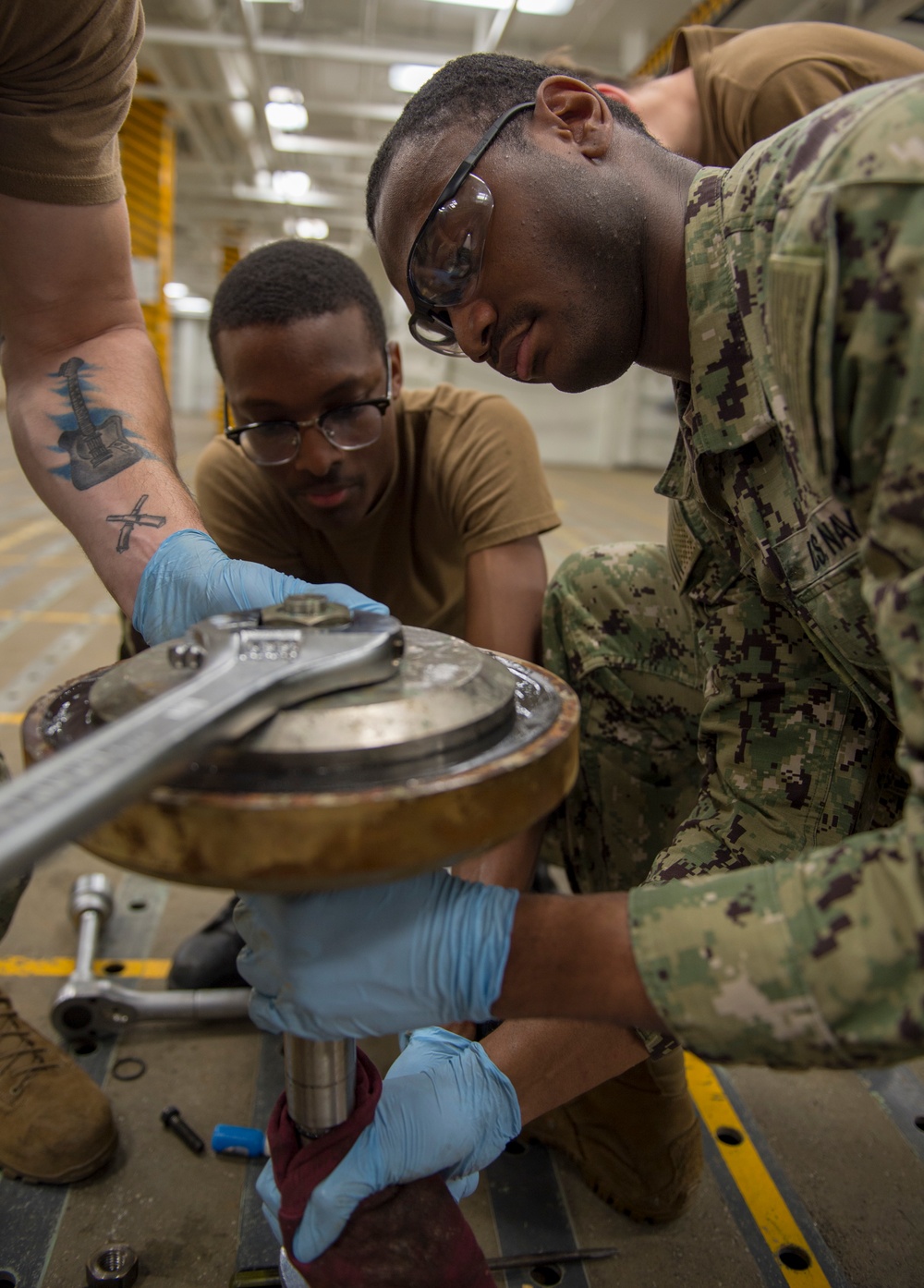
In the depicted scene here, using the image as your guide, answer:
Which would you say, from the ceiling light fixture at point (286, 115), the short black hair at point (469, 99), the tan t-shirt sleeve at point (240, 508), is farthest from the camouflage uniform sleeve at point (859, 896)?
the ceiling light fixture at point (286, 115)

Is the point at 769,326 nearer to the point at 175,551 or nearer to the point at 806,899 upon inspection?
the point at 806,899

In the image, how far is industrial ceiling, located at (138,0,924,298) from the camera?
22.0 feet

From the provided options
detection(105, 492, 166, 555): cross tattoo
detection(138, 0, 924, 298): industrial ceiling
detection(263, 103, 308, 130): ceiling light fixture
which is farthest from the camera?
detection(263, 103, 308, 130): ceiling light fixture

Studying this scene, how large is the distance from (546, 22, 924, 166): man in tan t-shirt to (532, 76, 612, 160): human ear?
0.89 m

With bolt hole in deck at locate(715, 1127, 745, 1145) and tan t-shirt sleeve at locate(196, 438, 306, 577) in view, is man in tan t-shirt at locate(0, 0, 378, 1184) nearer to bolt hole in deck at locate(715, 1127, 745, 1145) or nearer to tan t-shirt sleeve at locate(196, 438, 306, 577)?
tan t-shirt sleeve at locate(196, 438, 306, 577)

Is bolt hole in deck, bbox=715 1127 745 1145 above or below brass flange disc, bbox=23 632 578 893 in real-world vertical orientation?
below

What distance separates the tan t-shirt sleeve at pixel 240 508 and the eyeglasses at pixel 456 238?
925 mm

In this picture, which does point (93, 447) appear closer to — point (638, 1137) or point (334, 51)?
point (638, 1137)

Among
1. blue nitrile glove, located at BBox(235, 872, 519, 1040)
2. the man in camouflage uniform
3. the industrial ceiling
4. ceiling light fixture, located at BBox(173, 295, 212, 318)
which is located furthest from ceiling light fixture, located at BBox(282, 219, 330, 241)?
blue nitrile glove, located at BBox(235, 872, 519, 1040)

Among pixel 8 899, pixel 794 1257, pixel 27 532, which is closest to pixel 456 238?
pixel 8 899

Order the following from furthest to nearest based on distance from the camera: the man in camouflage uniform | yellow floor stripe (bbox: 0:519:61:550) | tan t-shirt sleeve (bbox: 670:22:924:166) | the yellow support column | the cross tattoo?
the yellow support column → yellow floor stripe (bbox: 0:519:61:550) → tan t-shirt sleeve (bbox: 670:22:924:166) → the cross tattoo → the man in camouflage uniform

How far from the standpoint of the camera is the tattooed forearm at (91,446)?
5.20ft

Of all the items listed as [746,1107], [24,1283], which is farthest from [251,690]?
[746,1107]

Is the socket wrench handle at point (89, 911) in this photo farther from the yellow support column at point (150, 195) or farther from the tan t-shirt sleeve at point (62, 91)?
the yellow support column at point (150, 195)
